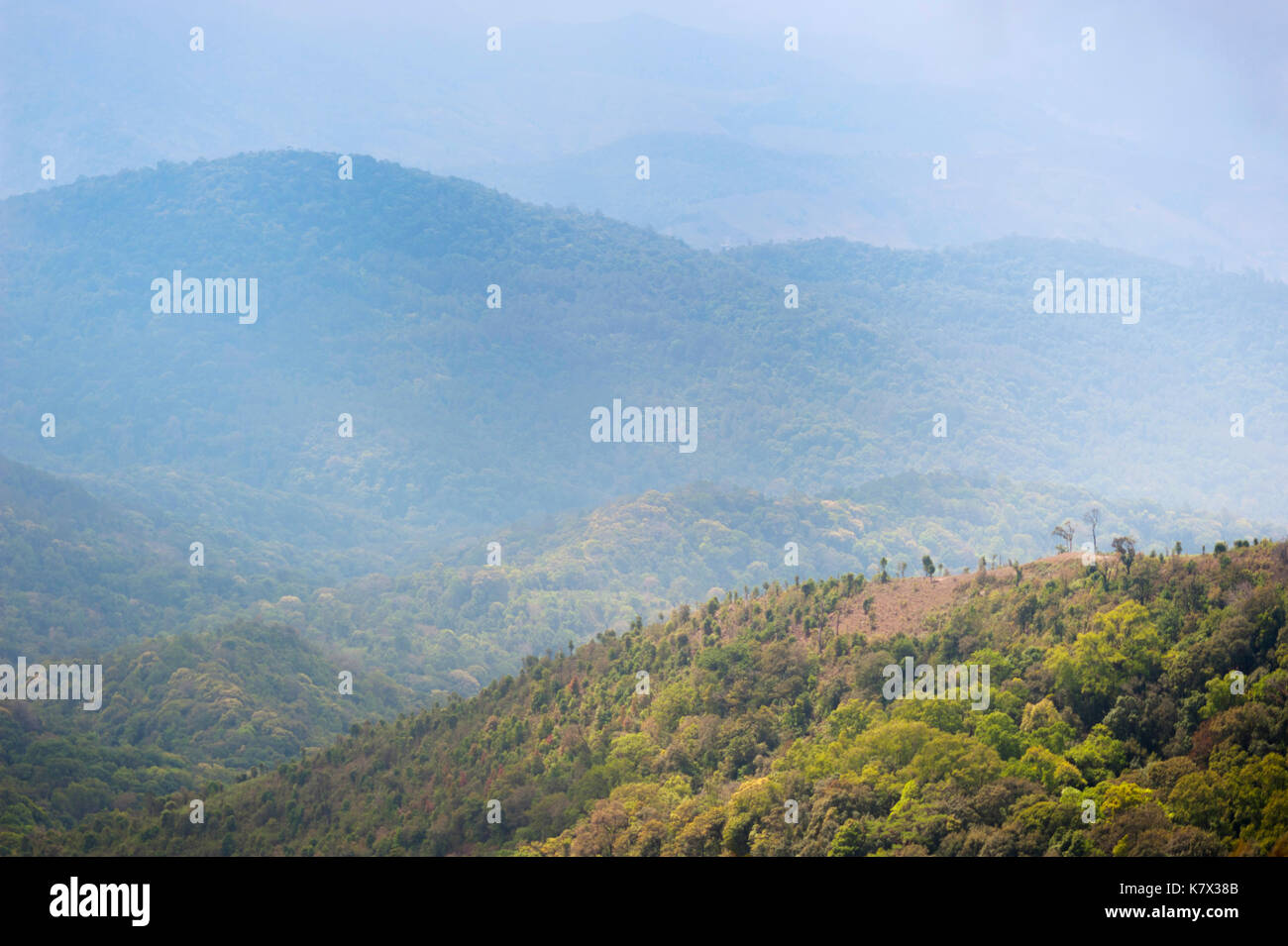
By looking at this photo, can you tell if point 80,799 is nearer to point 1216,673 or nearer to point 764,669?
point 764,669

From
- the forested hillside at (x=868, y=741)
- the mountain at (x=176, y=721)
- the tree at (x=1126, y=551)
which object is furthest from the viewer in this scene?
the mountain at (x=176, y=721)

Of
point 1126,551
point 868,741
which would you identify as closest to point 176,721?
point 868,741

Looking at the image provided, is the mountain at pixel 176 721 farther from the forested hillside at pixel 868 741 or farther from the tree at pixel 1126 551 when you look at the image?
the tree at pixel 1126 551

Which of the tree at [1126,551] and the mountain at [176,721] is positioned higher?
the tree at [1126,551]

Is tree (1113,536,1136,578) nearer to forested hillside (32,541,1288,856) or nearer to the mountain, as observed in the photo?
forested hillside (32,541,1288,856)

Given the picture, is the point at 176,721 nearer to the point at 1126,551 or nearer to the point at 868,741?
the point at 868,741

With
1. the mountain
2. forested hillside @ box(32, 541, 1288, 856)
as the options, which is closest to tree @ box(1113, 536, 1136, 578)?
forested hillside @ box(32, 541, 1288, 856)

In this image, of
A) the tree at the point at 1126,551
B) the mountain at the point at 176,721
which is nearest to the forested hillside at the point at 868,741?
the tree at the point at 1126,551

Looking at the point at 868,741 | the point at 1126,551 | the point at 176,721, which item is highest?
the point at 1126,551
